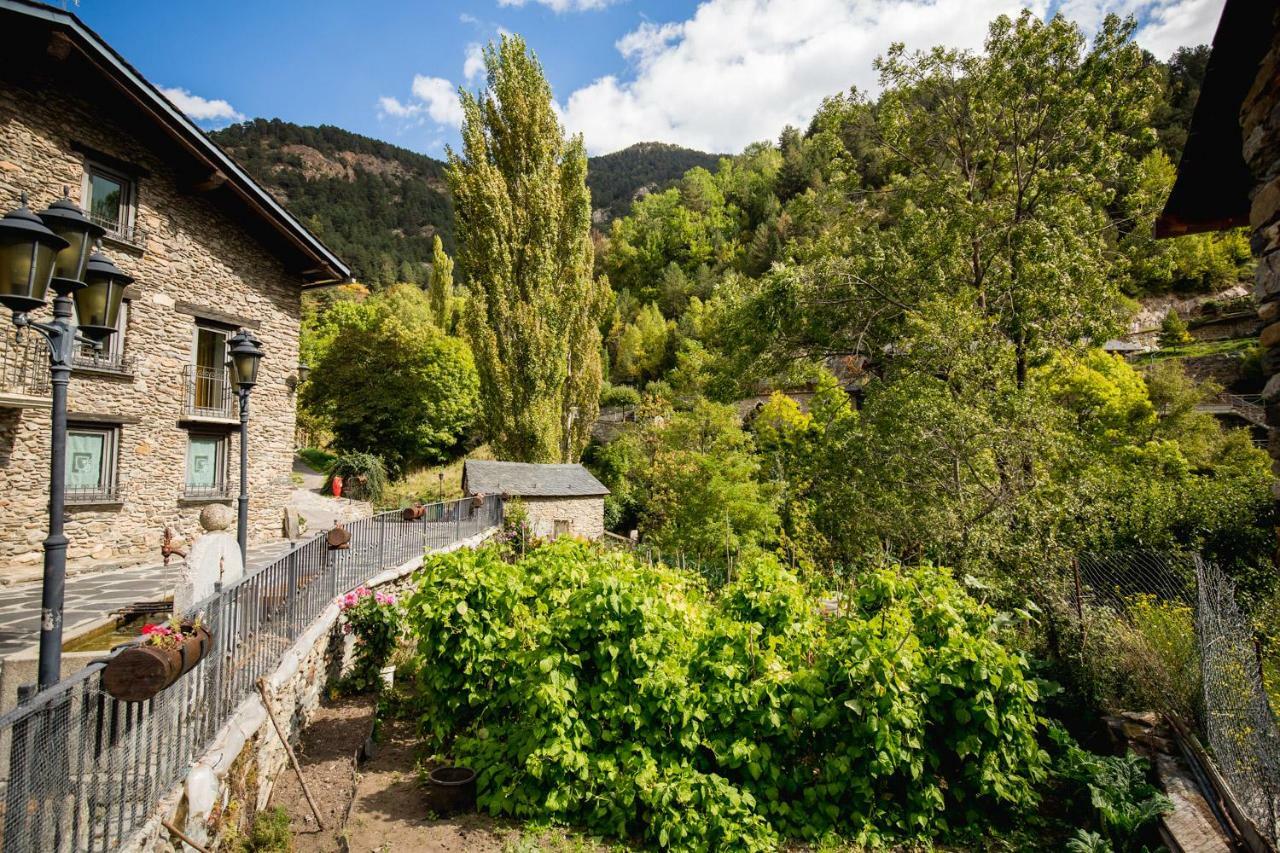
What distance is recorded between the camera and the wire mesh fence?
4109 mm

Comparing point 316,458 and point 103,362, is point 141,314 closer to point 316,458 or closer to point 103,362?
point 103,362

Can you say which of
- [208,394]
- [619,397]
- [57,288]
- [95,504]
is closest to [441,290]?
[619,397]

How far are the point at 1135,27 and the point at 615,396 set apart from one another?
31.0 meters

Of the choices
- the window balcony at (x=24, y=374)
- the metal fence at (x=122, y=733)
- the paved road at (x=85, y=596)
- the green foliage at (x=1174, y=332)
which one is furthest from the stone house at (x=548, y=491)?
the green foliage at (x=1174, y=332)

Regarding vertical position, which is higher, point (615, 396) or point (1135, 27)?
point (1135, 27)

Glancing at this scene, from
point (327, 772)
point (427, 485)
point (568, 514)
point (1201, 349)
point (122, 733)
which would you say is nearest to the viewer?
point (122, 733)

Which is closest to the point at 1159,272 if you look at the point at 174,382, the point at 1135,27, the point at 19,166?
the point at 1135,27

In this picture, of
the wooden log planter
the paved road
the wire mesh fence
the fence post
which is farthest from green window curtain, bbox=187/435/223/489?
the wire mesh fence

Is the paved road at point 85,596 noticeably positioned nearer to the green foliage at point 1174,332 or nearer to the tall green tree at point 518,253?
the tall green tree at point 518,253

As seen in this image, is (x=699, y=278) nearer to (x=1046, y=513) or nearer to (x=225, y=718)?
(x=1046, y=513)

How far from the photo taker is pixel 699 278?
177 ft

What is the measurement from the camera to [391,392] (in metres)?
29.2

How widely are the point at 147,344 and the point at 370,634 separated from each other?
26.8 ft

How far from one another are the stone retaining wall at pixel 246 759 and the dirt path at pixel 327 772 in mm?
174
